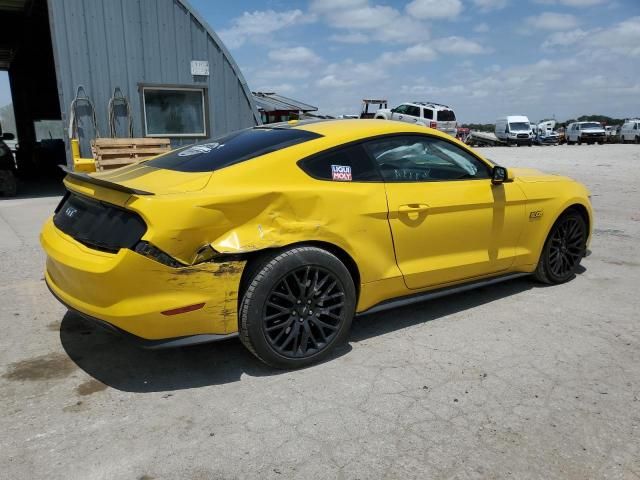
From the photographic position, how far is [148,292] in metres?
2.78

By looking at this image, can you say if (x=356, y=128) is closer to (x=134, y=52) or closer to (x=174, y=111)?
(x=134, y=52)

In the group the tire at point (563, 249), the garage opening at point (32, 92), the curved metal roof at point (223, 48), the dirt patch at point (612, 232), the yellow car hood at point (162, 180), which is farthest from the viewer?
the garage opening at point (32, 92)

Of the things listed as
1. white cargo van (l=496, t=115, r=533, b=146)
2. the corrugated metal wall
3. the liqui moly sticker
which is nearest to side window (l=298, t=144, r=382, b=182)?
the liqui moly sticker

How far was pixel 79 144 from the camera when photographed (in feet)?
33.8

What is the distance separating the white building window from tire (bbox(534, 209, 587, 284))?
8773 mm

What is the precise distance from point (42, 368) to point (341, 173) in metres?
2.28

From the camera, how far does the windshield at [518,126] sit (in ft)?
132

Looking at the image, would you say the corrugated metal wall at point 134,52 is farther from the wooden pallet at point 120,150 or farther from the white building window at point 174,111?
the wooden pallet at point 120,150

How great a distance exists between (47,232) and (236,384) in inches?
65.6

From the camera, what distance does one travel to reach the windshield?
132ft

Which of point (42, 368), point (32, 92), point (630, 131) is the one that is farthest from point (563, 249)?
point (630, 131)

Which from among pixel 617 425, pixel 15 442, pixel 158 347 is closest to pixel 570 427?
pixel 617 425

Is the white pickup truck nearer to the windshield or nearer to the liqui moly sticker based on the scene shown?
the windshield

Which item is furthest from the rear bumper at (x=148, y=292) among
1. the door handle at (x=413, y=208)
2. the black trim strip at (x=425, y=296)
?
the door handle at (x=413, y=208)
